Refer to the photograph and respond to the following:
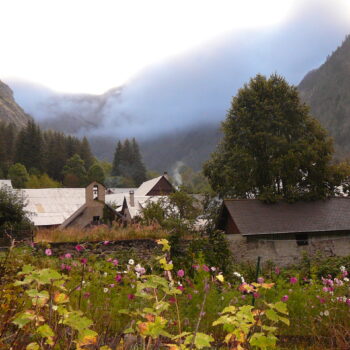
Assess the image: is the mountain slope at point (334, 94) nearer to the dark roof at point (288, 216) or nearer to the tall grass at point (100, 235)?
the dark roof at point (288, 216)

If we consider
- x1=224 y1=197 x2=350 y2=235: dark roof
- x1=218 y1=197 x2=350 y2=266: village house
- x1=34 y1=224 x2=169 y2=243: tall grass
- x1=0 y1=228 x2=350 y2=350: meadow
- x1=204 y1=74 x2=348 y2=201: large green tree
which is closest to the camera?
x1=0 y1=228 x2=350 y2=350: meadow

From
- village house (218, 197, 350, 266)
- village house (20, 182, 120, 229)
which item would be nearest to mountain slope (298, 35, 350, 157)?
village house (20, 182, 120, 229)

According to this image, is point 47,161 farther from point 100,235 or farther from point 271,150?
point 100,235

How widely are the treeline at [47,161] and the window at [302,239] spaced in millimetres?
55189

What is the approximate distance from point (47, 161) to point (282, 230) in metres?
67.0

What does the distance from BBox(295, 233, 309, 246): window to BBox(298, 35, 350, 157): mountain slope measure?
103 metres

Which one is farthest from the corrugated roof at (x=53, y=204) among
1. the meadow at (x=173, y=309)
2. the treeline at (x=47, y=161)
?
the treeline at (x=47, y=161)

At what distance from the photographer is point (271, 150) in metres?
23.8

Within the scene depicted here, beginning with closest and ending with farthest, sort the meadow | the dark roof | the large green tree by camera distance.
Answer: the meadow → the dark roof → the large green tree

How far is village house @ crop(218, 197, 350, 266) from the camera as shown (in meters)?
17.6

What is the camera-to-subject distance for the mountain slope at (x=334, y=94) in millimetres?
128500

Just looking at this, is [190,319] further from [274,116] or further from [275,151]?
[274,116]

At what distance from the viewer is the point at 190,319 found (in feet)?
14.9

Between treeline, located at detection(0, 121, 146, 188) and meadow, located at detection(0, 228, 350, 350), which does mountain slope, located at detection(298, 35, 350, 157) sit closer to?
treeline, located at detection(0, 121, 146, 188)
